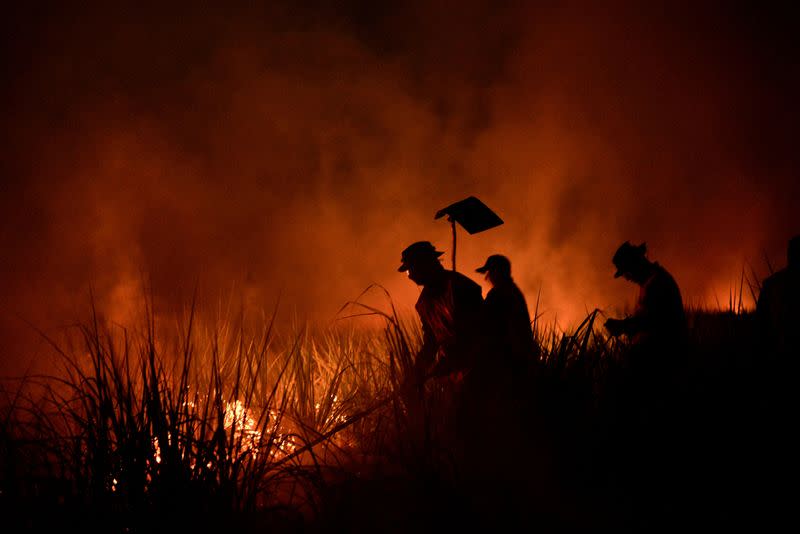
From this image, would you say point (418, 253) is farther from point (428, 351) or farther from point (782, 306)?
point (782, 306)

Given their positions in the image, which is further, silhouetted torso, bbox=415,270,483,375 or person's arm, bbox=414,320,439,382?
person's arm, bbox=414,320,439,382

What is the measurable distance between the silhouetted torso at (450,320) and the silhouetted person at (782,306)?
73.0 inches

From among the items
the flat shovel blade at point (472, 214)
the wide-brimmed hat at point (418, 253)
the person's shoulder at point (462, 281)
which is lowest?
the person's shoulder at point (462, 281)

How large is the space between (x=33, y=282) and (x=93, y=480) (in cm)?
908

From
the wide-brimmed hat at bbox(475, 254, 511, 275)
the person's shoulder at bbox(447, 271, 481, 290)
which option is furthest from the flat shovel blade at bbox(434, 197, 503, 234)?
the wide-brimmed hat at bbox(475, 254, 511, 275)

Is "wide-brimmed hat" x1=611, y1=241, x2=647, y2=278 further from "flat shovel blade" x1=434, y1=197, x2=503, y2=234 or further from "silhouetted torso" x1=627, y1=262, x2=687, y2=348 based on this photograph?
"flat shovel blade" x1=434, y1=197, x2=503, y2=234

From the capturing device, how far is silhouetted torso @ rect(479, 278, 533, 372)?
2.50 m

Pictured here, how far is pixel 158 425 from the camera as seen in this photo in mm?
1902

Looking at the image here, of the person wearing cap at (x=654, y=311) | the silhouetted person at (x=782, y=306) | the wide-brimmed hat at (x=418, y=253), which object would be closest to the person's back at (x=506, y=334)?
the wide-brimmed hat at (x=418, y=253)

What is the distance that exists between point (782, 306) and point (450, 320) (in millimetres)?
2513

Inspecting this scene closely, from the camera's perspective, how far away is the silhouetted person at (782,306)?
10.8 ft

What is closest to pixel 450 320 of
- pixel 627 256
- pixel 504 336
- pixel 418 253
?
pixel 504 336

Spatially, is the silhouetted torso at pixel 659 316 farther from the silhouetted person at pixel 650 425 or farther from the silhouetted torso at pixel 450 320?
the silhouetted torso at pixel 450 320

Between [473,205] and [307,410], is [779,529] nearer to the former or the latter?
[473,205]
